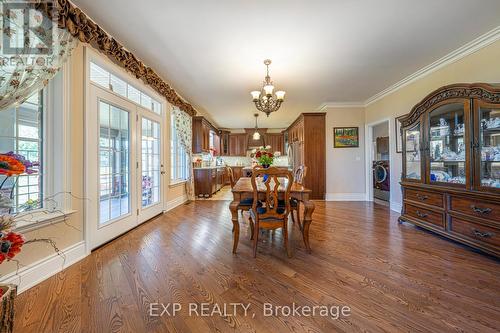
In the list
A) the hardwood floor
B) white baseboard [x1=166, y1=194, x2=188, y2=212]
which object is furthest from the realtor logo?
white baseboard [x1=166, y1=194, x2=188, y2=212]

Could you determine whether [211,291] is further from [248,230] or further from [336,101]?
[336,101]

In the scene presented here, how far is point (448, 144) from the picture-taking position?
2709 mm

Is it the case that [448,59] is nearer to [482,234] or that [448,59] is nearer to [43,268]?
[482,234]

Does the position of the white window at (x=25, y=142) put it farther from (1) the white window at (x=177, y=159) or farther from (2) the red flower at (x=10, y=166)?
(1) the white window at (x=177, y=159)

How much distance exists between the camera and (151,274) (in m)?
1.85

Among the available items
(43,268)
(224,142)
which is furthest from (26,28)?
(224,142)

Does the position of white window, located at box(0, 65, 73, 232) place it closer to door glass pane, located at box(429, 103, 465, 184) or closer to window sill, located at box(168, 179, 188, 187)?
window sill, located at box(168, 179, 188, 187)

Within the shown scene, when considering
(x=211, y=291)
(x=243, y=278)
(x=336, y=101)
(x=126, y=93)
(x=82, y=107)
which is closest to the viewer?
(x=211, y=291)

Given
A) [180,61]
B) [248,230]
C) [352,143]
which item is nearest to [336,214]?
[248,230]

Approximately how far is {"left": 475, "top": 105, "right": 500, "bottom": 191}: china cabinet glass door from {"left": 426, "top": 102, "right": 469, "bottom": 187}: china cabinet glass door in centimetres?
12

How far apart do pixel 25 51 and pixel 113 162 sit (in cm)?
148

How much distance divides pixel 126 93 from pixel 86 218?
1823mm

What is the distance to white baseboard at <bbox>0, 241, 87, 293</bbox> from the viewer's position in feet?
5.19

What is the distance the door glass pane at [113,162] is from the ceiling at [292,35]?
98 centimetres
